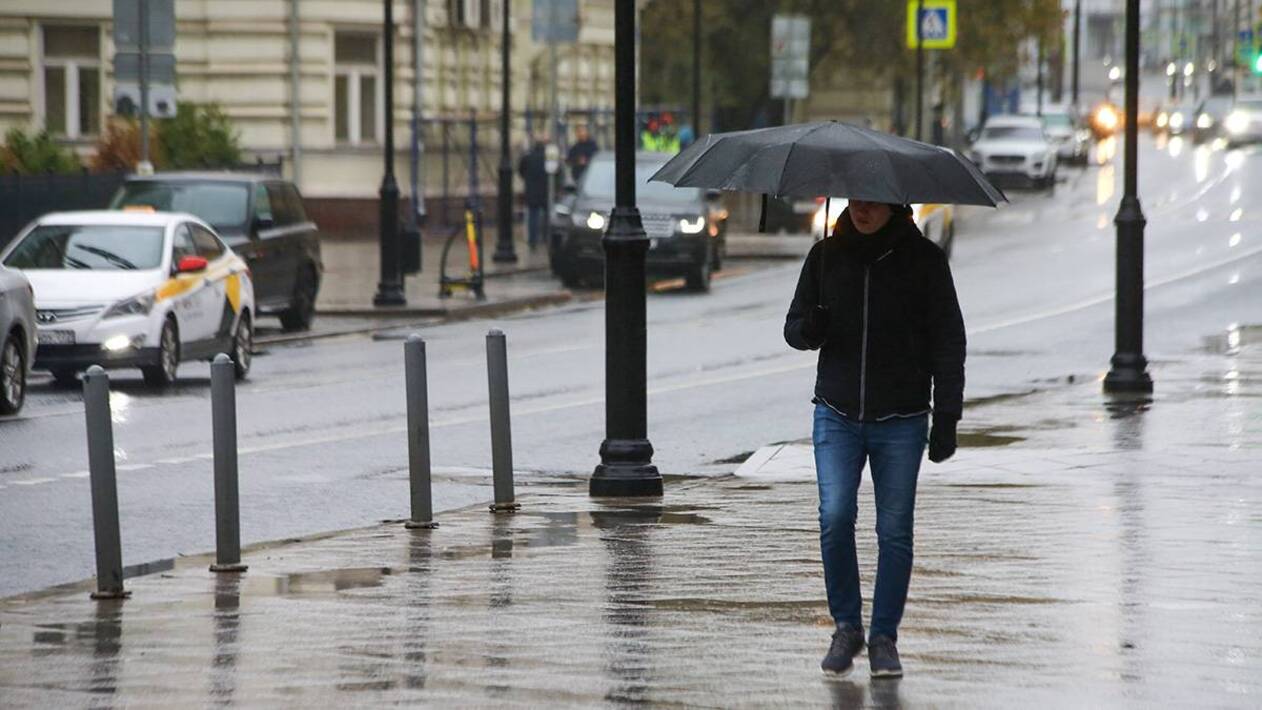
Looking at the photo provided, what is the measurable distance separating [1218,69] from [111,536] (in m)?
175

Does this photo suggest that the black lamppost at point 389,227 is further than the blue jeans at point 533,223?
No

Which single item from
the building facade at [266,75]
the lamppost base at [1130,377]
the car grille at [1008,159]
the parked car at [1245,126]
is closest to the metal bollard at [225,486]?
the lamppost base at [1130,377]

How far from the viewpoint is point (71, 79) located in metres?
43.6

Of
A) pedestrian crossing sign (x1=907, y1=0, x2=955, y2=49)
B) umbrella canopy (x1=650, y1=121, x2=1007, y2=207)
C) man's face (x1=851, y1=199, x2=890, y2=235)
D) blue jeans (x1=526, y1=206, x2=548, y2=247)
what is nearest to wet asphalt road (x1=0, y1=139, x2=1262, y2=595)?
umbrella canopy (x1=650, y1=121, x2=1007, y2=207)

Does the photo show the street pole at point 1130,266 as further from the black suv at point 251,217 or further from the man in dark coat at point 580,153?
the man in dark coat at point 580,153

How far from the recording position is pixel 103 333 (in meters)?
20.5

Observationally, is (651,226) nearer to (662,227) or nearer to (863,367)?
(662,227)

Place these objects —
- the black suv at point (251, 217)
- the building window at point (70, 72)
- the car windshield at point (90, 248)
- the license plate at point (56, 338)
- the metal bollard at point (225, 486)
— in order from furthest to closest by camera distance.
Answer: the building window at point (70, 72) < the black suv at point (251, 217) < the car windshield at point (90, 248) < the license plate at point (56, 338) < the metal bollard at point (225, 486)

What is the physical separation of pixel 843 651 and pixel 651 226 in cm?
2546

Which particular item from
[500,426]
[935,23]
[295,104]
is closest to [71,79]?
[295,104]

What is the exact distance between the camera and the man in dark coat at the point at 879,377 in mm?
8195

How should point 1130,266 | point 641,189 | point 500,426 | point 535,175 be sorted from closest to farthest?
1. point 500,426
2. point 1130,266
3. point 641,189
4. point 535,175

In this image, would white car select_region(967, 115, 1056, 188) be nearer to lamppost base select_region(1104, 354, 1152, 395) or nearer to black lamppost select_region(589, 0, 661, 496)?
lamppost base select_region(1104, 354, 1152, 395)

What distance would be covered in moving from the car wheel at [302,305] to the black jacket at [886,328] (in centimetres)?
1935
